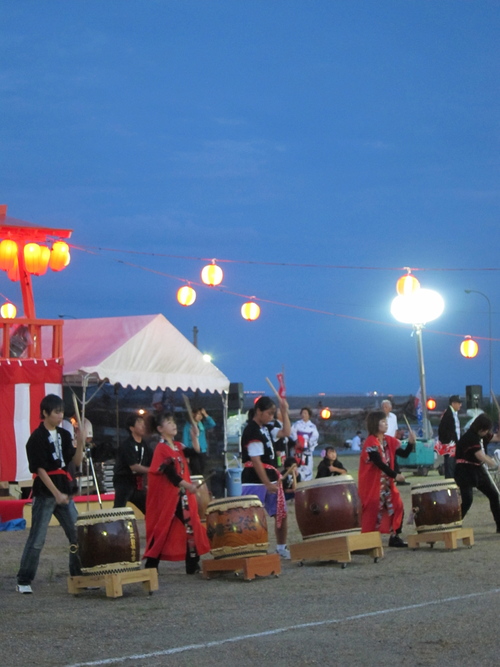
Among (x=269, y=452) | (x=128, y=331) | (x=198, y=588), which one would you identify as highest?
(x=128, y=331)

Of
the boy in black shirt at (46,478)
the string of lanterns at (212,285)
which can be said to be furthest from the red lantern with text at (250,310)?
the boy in black shirt at (46,478)

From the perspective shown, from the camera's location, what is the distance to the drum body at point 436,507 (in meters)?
10.1

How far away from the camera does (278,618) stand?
20.6 feet

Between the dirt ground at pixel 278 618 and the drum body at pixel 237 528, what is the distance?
27 centimetres

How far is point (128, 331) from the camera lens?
1603 cm

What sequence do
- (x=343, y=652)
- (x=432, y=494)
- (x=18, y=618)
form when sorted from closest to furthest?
(x=343, y=652), (x=18, y=618), (x=432, y=494)

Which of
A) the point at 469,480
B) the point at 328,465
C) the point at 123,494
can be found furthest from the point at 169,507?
the point at 328,465

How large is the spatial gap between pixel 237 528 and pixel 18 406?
718 centimetres

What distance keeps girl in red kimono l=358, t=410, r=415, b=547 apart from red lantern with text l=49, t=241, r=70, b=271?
25.4 feet

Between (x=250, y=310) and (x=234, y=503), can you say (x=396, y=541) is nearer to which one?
(x=234, y=503)

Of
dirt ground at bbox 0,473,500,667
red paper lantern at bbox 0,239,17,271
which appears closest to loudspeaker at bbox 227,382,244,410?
red paper lantern at bbox 0,239,17,271

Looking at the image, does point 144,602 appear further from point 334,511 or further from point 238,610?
point 334,511

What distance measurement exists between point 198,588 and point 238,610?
4.42ft

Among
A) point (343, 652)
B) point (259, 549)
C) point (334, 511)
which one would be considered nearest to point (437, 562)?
point (334, 511)
